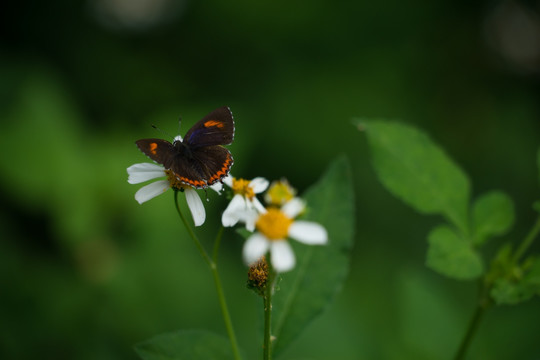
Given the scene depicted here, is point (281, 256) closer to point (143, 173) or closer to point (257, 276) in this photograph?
point (257, 276)

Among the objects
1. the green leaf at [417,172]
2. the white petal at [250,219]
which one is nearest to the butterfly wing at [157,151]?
the white petal at [250,219]

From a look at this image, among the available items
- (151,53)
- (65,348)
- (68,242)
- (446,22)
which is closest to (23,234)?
(68,242)

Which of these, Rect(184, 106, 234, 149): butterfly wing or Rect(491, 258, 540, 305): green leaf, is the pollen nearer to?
Rect(184, 106, 234, 149): butterfly wing

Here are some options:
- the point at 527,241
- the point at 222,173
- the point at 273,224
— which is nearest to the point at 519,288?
the point at 527,241

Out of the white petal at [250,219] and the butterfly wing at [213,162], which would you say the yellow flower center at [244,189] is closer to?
the butterfly wing at [213,162]

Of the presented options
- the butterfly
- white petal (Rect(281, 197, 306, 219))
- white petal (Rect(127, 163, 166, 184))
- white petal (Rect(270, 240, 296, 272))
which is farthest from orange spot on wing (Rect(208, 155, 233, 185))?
white petal (Rect(270, 240, 296, 272))

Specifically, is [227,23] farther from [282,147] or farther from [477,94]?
[477,94]
